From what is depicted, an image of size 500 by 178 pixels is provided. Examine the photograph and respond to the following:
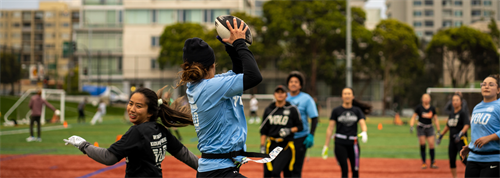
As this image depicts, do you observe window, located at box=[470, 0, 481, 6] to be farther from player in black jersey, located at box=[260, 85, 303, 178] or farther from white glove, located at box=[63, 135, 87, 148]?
white glove, located at box=[63, 135, 87, 148]

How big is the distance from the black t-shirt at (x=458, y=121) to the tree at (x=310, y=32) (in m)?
33.2

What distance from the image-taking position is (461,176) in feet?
31.1

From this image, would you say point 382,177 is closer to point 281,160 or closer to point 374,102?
point 281,160

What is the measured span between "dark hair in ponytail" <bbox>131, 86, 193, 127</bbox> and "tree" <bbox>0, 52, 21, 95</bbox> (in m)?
48.8

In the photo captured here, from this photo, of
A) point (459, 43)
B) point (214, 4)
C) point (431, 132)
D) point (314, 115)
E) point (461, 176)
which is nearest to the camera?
point (314, 115)

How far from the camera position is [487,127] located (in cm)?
539

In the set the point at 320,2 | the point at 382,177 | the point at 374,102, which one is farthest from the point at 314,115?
the point at 374,102

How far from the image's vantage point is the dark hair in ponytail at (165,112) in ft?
12.7

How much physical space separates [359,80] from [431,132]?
40393mm

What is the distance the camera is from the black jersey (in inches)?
287

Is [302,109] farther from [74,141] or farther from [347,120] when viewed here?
[74,141]

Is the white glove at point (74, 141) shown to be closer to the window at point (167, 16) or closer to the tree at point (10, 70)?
the tree at point (10, 70)

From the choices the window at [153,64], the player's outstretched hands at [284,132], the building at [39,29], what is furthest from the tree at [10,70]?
the building at [39,29]

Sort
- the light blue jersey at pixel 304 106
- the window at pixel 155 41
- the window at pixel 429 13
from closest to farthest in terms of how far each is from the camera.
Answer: the light blue jersey at pixel 304 106, the window at pixel 155 41, the window at pixel 429 13
